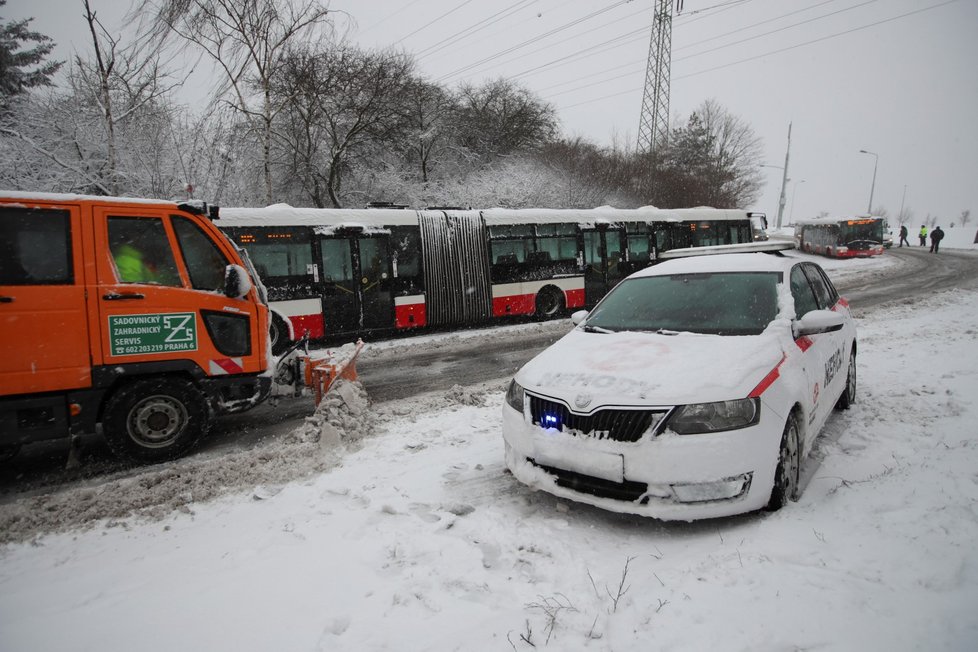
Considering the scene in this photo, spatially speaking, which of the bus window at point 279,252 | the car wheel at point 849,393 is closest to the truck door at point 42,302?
the bus window at point 279,252

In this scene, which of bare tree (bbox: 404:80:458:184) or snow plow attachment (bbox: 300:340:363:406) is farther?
bare tree (bbox: 404:80:458:184)

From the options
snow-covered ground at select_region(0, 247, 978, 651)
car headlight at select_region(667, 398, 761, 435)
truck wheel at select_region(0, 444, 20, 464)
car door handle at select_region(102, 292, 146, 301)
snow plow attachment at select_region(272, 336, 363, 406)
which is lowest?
truck wheel at select_region(0, 444, 20, 464)

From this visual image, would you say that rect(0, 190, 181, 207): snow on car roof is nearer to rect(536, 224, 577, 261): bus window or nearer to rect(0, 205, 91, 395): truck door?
rect(0, 205, 91, 395): truck door

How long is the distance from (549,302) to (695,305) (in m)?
9.99

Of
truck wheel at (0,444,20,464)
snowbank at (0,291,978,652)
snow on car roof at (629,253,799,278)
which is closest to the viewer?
snowbank at (0,291,978,652)

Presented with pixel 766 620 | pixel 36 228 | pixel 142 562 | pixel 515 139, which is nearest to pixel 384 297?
pixel 36 228

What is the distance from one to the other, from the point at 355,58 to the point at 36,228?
2116 centimetres

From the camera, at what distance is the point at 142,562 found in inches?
129

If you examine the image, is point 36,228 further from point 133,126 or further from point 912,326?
point 133,126

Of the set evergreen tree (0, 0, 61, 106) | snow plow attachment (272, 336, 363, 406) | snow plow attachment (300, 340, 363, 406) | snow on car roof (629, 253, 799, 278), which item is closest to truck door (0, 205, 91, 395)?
snow plow attachment (272, 336, 363, 406)

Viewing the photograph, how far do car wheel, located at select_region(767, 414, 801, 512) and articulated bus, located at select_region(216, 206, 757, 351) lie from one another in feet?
27.7

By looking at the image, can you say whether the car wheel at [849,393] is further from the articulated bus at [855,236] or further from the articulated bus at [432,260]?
the articulated bus at [855,236]

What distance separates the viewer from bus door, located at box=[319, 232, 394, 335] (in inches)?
447

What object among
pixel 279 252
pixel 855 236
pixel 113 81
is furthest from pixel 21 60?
pixel 855 236
